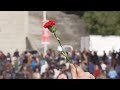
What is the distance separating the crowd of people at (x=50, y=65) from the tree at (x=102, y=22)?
2163 millimetres

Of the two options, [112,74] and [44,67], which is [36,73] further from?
[112,74]

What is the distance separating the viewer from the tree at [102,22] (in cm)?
1134

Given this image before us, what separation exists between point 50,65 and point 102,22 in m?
3.95

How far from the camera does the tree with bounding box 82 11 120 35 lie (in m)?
11.3

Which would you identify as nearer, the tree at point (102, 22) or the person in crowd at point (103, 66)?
the person in crowd at point (103, 66)

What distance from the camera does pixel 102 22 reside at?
12.2 meters

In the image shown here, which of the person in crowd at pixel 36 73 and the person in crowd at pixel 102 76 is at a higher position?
the person in crowd at pixel 36 73

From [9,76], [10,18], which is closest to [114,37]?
[10,18]

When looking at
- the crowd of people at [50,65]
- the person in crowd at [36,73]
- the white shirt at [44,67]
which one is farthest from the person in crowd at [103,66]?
the person in crowd at [36,73]

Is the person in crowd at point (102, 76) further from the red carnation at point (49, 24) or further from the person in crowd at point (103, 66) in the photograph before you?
the red carnation at point (49, 24)

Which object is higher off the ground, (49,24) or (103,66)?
(49,24)

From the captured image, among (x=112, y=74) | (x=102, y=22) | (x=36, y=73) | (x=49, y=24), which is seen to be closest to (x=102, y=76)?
(x=112, y=74)

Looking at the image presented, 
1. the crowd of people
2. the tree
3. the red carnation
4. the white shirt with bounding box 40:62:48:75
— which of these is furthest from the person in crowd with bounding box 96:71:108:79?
the red carnation

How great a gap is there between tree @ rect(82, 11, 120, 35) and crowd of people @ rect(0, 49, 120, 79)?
2163 millimetres
